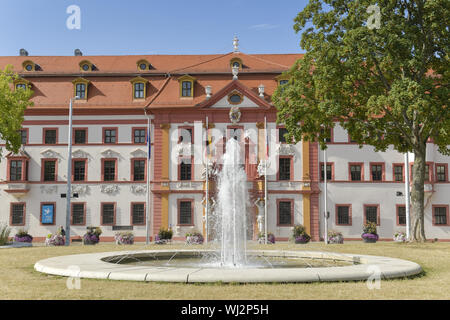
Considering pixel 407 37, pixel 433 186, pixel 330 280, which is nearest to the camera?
pixel 330 280

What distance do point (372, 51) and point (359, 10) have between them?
2.31m

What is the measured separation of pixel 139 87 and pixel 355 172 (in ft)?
64.7

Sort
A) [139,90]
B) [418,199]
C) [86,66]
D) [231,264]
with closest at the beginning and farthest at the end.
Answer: [231,264], [418,199], [139,90], [86,66]

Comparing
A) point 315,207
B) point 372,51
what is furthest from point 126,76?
point 372,51

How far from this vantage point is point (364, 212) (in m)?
40.3

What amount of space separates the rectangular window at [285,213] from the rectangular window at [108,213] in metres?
13.5

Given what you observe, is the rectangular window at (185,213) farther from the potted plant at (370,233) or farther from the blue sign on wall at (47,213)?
the potted plant at (370,233)

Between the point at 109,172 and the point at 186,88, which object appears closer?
the point at 109,172

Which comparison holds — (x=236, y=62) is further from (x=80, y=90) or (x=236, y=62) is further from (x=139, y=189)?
(x=139, y=189)

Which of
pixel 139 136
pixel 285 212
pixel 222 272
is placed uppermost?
pixel 139 136

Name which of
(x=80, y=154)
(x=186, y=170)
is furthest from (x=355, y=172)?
(x=80, y=154)

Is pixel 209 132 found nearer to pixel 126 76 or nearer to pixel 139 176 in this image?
pixel 139 176

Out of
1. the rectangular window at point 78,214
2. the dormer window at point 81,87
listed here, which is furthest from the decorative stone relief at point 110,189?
the dormer window at point 81,87

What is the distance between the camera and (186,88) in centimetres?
4272
